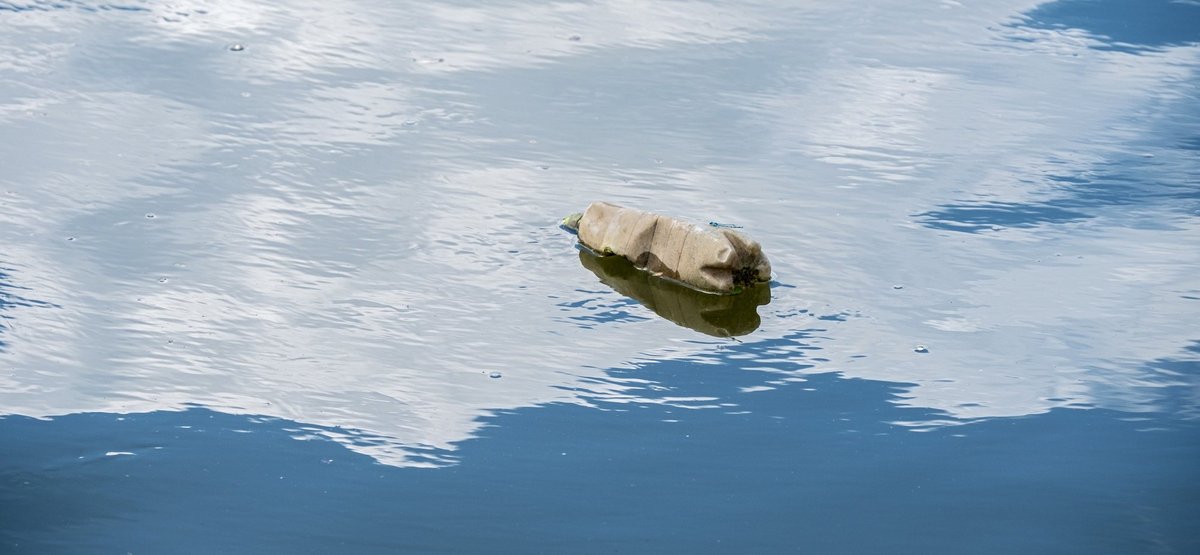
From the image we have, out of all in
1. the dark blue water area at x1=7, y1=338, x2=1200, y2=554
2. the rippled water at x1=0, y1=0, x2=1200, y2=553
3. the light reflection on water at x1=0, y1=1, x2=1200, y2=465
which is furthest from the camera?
the light reflection on water at x1=0, y1=1, x2=1200, y2=465

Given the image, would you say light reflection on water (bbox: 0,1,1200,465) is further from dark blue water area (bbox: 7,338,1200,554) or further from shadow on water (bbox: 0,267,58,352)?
dark blue water area (bbox: 7,338,1200,554)

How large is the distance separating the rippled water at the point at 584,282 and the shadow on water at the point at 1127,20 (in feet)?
0.19

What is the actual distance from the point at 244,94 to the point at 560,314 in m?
3.23

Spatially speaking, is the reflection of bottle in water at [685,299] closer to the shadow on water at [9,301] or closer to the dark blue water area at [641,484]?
the dark blue water area at [641,484]

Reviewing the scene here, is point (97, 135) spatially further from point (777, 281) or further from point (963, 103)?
point (963, 103)

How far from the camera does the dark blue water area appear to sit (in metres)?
5.05

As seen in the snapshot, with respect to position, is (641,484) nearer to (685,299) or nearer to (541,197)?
(685,299)

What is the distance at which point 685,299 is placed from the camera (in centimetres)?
682

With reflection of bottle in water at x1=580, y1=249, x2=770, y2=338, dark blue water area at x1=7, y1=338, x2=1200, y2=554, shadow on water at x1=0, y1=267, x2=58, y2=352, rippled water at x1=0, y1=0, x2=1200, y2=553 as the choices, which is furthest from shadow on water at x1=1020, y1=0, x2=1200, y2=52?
shadow on water at x1=0, y1=267, x2=58, y2=352

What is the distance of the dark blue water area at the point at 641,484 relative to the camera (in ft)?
16.6

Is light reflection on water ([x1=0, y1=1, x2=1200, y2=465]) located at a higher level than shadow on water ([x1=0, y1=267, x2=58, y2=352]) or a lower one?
higher

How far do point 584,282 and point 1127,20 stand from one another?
5.63 m

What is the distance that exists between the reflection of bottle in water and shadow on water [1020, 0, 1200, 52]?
4659 mm

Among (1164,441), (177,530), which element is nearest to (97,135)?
(177,530)
